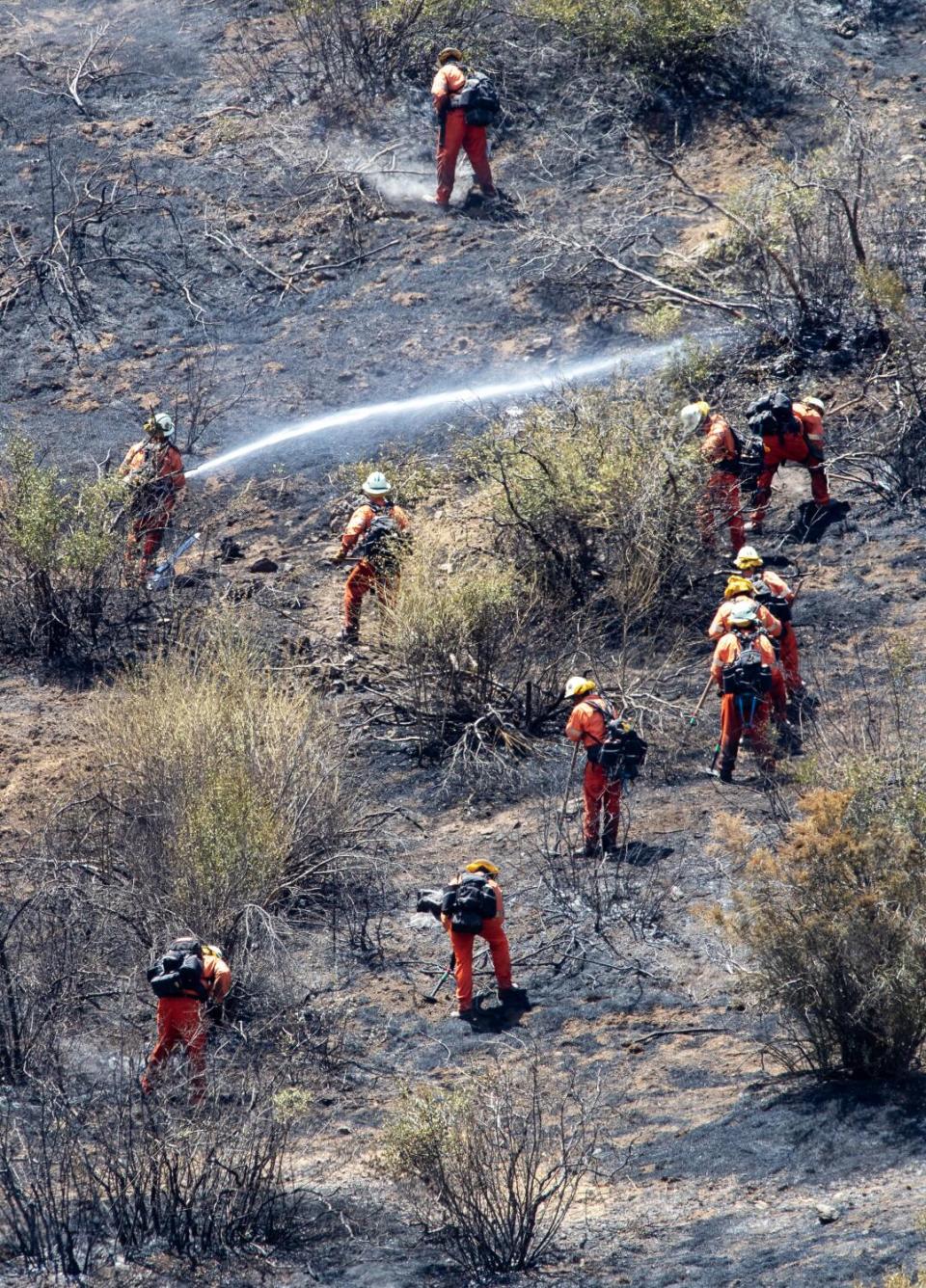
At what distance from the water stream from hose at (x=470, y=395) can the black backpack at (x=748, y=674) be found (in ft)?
18.2

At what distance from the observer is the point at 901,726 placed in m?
12.4

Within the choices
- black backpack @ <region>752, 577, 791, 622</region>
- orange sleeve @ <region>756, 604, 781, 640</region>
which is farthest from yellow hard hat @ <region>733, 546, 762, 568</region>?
orange sleeve @ <region>756, 604, 781, 640</region>

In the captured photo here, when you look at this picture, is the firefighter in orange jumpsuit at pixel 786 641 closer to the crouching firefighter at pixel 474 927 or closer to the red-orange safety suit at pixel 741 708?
the red-orange safety suit at pixel 741 708

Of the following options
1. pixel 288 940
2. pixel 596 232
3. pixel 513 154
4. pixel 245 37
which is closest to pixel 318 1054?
pixel 288 940

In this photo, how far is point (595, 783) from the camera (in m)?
12.4

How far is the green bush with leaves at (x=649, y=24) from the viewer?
69.6ft

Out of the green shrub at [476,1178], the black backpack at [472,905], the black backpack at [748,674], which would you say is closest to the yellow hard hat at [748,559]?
the black backpack at [748,674]

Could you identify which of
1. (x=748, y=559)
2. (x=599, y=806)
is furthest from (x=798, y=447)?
(x=599, y=806)

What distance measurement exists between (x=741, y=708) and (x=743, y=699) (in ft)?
0.27

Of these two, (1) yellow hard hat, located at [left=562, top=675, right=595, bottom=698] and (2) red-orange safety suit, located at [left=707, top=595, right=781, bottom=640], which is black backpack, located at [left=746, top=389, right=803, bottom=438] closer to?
(2) red-orange safety suit, located at [left=707, top=595, right=781, bottom=640]

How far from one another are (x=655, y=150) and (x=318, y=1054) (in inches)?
519

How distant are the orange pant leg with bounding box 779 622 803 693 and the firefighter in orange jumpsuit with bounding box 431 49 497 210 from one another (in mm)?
8293

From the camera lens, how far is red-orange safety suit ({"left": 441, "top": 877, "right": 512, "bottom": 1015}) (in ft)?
36.3

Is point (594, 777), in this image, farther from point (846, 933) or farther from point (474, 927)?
point (846, 933)
